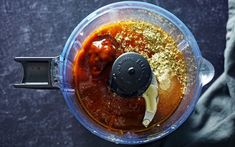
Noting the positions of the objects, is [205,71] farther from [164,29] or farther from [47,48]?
[47,48]

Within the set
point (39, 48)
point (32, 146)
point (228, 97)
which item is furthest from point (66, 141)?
point (228, 97)

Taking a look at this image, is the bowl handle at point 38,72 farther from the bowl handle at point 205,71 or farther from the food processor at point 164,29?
the bowl handle at point 205,71

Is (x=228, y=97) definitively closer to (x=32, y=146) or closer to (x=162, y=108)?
(x=162, y=108)

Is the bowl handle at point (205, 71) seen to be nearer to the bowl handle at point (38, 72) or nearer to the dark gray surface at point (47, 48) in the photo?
the dark gray surface at point (47, 48)

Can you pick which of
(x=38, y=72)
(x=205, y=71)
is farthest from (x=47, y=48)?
(x=205, y=71)

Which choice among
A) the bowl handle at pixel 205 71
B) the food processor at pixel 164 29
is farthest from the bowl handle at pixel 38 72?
the bowl handle at pixel 205 71
